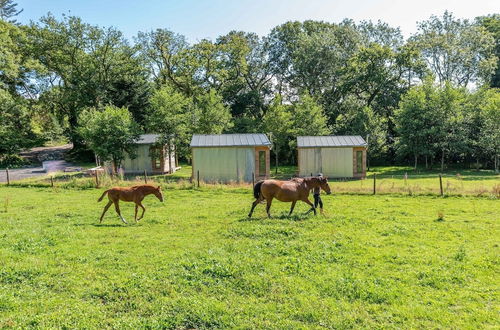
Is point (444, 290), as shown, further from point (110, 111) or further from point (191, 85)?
point (191, 85)

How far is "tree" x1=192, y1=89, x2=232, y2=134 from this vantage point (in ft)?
118

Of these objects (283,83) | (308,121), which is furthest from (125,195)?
(283,83)

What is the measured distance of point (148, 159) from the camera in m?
31.9

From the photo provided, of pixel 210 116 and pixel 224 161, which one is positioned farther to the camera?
pixel 210 116

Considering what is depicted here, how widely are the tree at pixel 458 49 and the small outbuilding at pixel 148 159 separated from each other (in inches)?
1279

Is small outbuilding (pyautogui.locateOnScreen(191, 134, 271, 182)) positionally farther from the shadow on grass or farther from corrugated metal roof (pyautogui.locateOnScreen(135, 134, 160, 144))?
the shadow on grass

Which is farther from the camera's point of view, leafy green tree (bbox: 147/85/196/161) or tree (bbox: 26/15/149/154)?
tree (bbox: 26/15/149/154)

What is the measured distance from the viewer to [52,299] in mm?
6164

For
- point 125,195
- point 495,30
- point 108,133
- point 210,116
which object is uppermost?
point 495,30

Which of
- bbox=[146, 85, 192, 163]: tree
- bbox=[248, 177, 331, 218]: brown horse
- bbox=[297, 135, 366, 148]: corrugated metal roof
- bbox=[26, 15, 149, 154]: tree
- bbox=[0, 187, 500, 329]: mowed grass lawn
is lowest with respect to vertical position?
bbox=[0, 187, 500, 329]: mowed grass lawn

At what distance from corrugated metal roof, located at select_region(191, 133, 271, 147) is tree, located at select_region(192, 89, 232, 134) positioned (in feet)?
28.0

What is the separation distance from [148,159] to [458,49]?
38.4 meters

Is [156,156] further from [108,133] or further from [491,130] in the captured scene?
[491,130]

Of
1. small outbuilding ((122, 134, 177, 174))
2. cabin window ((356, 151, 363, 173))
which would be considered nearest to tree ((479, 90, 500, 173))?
cabin window ((356, 151, 363, 173))
